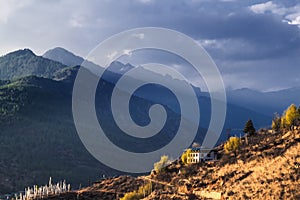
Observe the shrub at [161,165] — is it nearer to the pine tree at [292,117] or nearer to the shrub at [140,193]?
the shrub at [140,193]

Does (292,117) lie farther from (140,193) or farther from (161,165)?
(140,193)

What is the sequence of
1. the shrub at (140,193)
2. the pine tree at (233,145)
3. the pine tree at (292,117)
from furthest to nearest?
1. the pine tree at (233,145)
2. the pine tree at (292,117)
3. the shrub at (140,193)

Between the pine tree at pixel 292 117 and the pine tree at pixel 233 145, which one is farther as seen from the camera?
the pine tree at pixel 233 145

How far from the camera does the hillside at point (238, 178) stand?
166 feet

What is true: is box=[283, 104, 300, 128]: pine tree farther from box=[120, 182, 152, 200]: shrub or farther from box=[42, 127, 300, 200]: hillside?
box=[120, 182, 152, 200]: shrub

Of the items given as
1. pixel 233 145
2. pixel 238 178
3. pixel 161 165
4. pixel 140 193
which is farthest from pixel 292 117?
pixel 140 193

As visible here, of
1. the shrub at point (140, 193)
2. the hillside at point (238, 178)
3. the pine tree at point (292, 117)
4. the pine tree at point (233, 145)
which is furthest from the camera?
the pine tree at point (233, 145)

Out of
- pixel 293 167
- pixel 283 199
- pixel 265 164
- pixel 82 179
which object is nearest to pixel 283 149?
pixel 265 164

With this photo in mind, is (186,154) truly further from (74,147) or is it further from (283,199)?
(74,147)

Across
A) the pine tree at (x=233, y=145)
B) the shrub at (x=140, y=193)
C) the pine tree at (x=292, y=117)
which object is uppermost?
the pine tree at (x=292, y=117)

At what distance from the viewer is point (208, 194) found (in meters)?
58.4

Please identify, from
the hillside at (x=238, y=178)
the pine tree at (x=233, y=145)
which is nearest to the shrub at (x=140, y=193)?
the hillside at (x=238, y=178)

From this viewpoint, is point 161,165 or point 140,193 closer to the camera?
point 140,193

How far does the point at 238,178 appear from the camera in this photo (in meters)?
59.9
